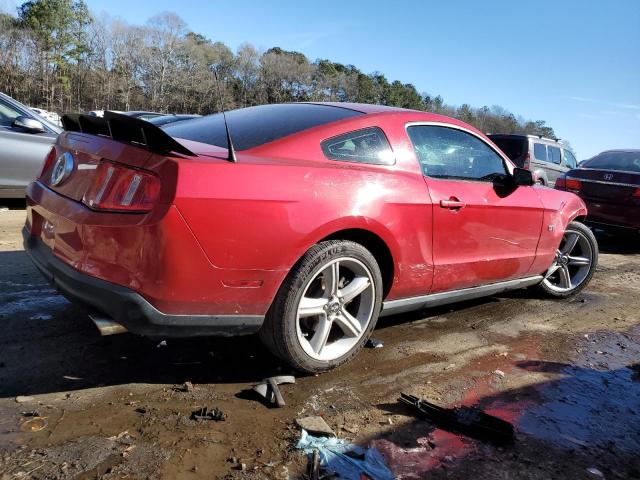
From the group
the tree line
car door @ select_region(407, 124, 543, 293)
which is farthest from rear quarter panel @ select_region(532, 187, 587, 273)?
the tree line

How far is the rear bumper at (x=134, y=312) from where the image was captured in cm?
231

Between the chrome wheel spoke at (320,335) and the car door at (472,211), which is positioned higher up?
the car door at (472,211)

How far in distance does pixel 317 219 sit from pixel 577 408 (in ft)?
5.77

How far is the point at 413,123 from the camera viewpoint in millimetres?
3424

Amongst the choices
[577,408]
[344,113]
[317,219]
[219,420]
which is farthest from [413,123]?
[219,420]

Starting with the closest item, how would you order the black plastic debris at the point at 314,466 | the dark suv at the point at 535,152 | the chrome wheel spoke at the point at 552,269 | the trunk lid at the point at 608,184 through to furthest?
1. the black plastic debris at the point at 314,466
2. the chrome wheel spoke at the point at 552,269
3. the trunk lid at the point at 608,184
4. the dark suv at the point at 535,152

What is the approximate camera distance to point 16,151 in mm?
6742

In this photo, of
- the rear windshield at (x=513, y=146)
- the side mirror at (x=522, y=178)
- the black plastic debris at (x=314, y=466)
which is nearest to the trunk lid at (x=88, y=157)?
the black plastic debris at (x=314, y=466)

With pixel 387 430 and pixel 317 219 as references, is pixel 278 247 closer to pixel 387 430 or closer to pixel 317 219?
pixel 317 219

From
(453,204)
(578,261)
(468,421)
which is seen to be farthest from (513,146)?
(468,421)

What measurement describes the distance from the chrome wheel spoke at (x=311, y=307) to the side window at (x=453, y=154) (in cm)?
115

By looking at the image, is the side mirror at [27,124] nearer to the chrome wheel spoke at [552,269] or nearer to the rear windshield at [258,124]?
the rear windshield at [258,124]

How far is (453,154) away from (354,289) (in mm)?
1376

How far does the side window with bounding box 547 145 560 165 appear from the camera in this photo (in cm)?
1402
